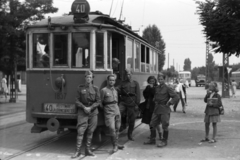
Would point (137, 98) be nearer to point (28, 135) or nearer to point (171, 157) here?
point (171, 157)

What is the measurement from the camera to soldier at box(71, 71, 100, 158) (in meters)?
6.94

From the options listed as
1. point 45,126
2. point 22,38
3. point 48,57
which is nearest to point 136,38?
point 48,57

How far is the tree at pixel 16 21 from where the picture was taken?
647 inches

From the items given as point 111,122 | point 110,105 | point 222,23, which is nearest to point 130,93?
point 110,105

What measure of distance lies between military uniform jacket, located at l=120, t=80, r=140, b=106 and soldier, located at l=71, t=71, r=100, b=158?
1.30m

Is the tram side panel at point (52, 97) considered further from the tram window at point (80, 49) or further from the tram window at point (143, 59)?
the tram window at point (143, 59)

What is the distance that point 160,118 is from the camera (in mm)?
7941

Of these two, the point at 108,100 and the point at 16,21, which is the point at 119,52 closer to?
the point at 108,100

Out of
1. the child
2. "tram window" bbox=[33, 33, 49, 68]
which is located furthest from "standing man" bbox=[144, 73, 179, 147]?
"tram window" bbox=[33, 33, 49, 68]

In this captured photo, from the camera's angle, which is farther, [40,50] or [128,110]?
[128,110]

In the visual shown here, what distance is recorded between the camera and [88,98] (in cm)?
697

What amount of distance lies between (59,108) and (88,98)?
0.90 meters

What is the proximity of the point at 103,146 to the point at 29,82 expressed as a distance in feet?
7.76

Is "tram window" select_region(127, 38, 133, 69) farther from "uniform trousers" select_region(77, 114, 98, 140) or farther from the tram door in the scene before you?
"uniform trousers" select_region(77, 114, 98, 140)
